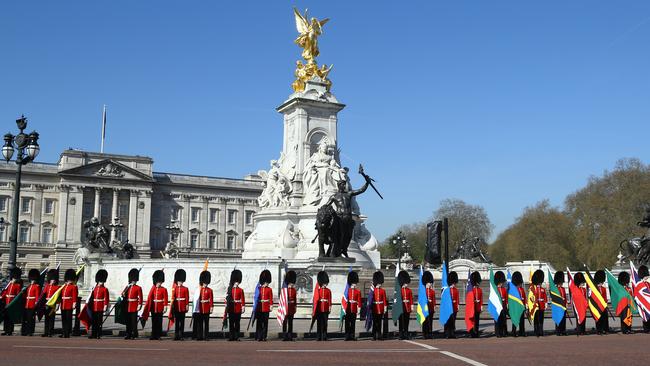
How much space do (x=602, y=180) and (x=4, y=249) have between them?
242 ft

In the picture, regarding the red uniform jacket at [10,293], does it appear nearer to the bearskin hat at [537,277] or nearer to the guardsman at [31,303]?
the guardsman at [31,303]

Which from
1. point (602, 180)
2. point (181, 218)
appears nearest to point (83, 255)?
point (602, 180)

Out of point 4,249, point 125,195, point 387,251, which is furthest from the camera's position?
point 387,251

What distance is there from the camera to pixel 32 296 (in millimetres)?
16781

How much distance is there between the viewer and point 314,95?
1677 inches

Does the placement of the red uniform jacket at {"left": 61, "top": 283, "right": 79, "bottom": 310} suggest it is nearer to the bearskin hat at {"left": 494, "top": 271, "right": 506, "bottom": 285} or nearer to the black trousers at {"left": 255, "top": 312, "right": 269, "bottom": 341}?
the black trousers at {"left": 255, "top": 312, "right": 269, "bottom": 341}

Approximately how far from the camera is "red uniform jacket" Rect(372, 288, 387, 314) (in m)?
16.3

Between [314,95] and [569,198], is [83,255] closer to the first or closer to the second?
[314,95]

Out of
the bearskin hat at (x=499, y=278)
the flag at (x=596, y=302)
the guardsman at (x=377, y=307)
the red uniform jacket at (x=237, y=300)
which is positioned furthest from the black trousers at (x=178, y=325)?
the flag at (x=596, y=302)

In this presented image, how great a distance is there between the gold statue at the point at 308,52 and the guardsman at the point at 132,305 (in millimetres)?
28781

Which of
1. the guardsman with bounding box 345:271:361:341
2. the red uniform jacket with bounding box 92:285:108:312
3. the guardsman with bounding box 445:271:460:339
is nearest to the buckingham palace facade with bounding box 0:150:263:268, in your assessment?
the red uniform jacket with bounding box 92:285:108:312

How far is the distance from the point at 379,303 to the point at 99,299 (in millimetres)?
6558

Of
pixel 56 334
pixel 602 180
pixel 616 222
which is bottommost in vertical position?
pixel 56 334

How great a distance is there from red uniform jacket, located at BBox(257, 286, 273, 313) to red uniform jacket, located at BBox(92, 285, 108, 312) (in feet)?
12.1
